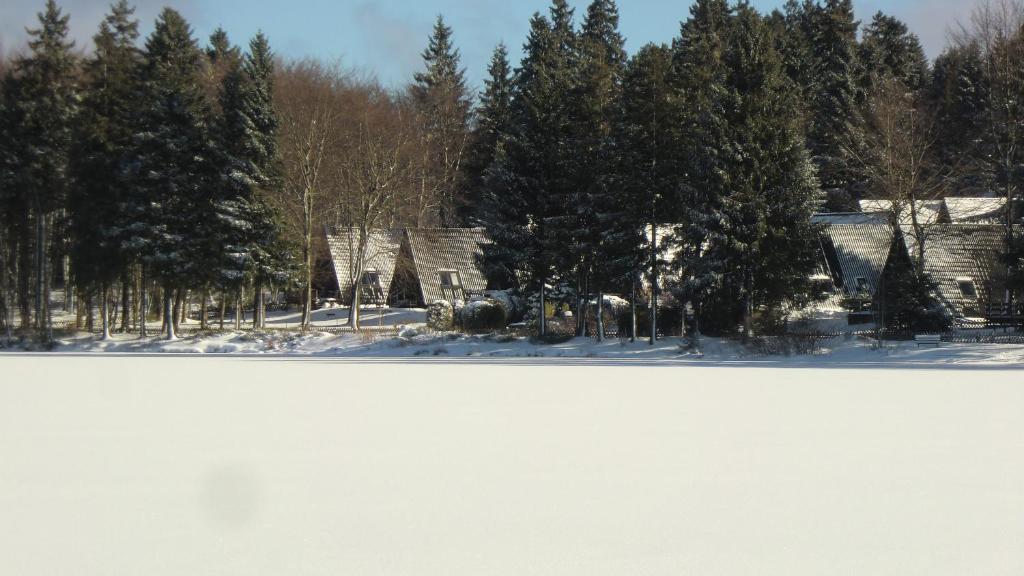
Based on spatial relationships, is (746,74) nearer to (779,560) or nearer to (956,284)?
(956,284)

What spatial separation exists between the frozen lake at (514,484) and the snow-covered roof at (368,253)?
38188mm

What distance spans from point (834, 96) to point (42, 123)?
168 feet

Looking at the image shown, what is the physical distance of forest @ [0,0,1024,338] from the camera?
35.9 m

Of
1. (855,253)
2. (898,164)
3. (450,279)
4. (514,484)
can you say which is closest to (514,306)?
(450,279)

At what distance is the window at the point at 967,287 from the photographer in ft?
160

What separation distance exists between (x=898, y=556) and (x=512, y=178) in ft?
114

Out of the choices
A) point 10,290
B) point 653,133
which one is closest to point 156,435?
point 653,133

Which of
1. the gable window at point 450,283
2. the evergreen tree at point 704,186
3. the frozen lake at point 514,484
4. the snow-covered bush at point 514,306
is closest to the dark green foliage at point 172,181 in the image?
the snow-covered bush at point 514,306

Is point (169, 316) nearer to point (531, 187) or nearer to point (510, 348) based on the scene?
point (510, 348)

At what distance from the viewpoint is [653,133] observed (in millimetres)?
37781

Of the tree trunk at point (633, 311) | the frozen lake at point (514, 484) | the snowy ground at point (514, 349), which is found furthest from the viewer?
the tree trunk at point (633, 311)

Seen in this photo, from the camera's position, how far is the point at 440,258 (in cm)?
6169

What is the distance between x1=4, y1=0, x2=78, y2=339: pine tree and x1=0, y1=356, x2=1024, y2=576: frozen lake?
99.7 feet

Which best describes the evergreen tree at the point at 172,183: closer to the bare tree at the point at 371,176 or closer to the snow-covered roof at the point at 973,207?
the bare tree at the point at 371,176
